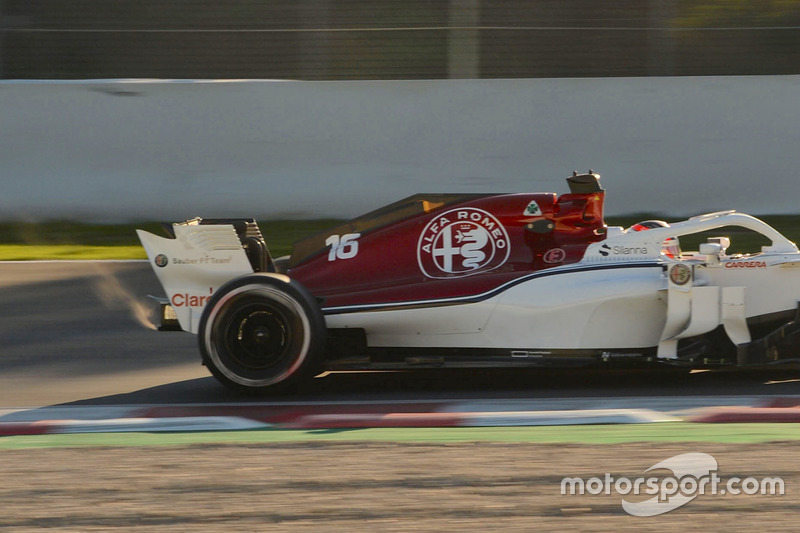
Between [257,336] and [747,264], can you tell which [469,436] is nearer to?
[257,336]

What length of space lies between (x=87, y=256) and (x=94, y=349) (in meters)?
3.59

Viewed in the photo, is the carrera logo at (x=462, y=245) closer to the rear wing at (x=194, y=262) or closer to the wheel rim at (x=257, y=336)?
the wheel rim at (x=257, y=336)

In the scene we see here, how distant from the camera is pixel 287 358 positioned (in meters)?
5.61

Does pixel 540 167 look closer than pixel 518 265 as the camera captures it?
No

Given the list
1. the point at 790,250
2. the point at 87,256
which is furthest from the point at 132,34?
the point at 790,250

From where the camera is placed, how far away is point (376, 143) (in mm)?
11953

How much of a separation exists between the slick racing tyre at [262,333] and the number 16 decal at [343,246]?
1.29 feet

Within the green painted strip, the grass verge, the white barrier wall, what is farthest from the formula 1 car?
the white barrier wall

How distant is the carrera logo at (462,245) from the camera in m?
5.82

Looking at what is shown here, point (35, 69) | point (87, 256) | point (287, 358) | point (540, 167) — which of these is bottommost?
point (287, 358)

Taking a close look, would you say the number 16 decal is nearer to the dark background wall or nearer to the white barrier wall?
the white barrier wall

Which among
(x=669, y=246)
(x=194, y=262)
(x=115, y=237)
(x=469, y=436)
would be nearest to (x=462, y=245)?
(x=669, y=246)

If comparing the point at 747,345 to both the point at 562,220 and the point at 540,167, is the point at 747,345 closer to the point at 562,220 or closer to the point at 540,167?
the point at 562,220

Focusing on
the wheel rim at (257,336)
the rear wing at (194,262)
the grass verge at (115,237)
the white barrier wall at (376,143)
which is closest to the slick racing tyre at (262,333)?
the wheel rim at (257,336)
